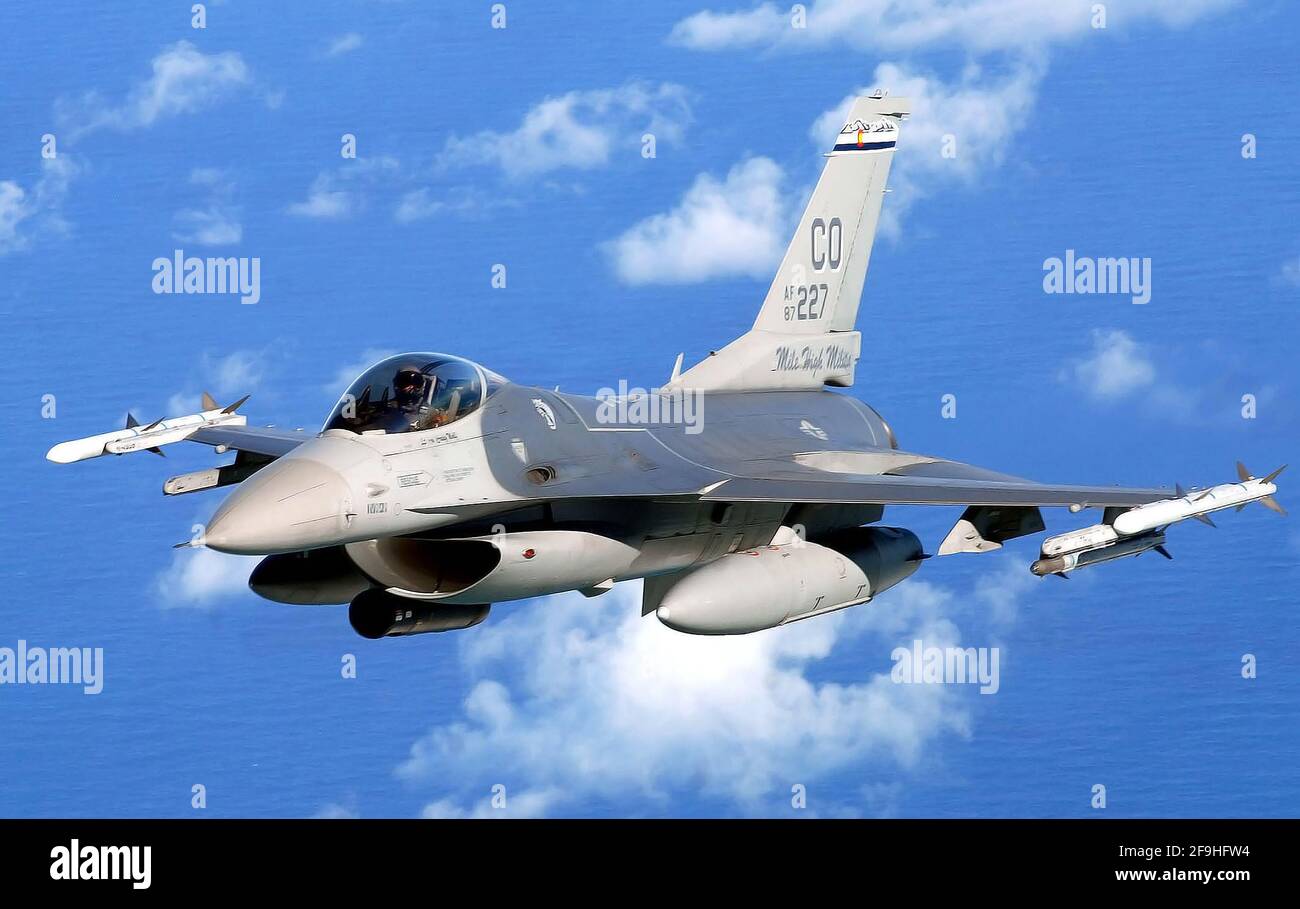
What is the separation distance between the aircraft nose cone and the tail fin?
19.1 feet

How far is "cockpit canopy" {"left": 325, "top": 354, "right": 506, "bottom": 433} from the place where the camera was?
50.9 feet

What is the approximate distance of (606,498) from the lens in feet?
54.2

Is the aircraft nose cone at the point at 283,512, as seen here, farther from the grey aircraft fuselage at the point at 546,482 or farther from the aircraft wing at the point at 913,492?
the aircraft wing at the point at 913,492

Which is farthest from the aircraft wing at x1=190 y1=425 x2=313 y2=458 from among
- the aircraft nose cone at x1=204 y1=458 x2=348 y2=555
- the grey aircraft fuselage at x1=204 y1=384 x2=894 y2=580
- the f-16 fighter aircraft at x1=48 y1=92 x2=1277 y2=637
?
the aircraft nose cone at x1=204 y1=458 x2=348 y2=555

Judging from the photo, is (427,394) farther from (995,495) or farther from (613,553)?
(995,495)

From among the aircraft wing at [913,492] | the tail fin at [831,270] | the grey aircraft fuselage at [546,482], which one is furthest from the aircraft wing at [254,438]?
the aircraft wing at [913,492]

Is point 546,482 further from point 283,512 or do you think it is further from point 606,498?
point 283,512

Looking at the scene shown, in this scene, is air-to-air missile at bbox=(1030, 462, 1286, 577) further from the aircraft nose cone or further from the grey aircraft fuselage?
the aircraft nose cone

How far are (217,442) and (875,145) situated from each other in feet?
24.0

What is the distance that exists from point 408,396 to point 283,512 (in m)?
1.53

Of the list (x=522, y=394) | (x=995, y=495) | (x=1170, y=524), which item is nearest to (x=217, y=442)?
(x=522, y=394)

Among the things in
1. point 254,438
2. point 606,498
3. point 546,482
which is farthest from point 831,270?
point 254,438

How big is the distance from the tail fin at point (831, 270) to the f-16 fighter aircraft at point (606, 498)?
9cm

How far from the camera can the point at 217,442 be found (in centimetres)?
1956
